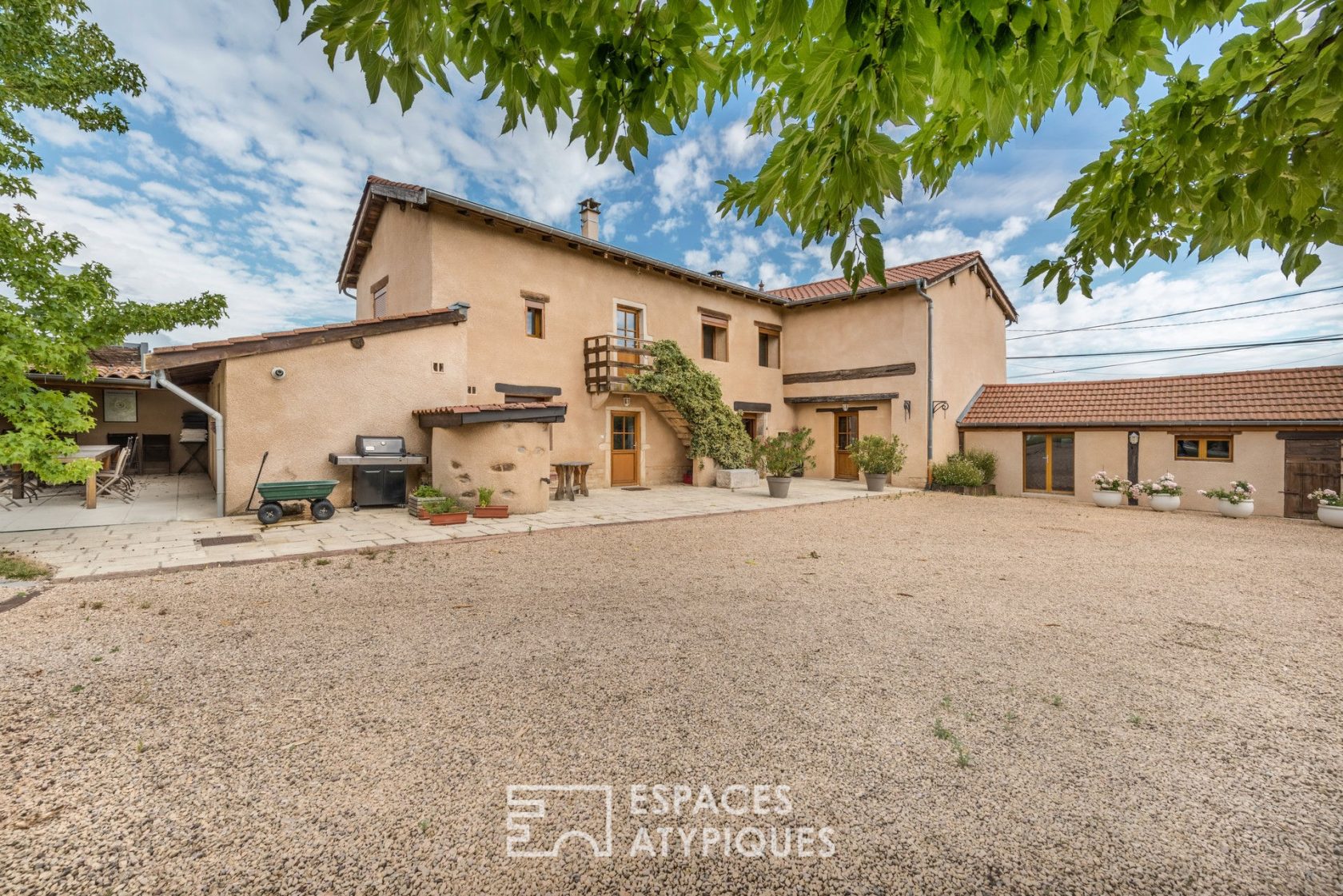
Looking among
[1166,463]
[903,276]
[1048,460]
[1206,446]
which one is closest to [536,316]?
[903,276]

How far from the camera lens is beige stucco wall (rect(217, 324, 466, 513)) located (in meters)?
7.88

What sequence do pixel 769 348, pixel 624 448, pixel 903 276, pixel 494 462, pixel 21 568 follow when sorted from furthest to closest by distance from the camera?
pixel 769 348 → pixel 903 276 → pixel 624 448 → pixel 494 462 → pixel 21 568

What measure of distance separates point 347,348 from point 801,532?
7961mm

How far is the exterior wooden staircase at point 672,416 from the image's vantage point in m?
13.5

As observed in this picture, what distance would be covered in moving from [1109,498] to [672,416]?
405 inches

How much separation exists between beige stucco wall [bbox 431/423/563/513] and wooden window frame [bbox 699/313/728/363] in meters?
7.35

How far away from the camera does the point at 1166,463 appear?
11.9 metres

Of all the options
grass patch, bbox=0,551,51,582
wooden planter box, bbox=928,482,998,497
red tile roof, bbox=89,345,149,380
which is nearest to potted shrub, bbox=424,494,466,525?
grass patch, bbox=0,551,51,582

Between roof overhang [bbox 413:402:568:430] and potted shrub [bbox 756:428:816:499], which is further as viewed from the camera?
potted shrub [bbox 756:428:816:499]

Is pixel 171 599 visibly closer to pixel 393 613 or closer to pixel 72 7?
pixel 393 613

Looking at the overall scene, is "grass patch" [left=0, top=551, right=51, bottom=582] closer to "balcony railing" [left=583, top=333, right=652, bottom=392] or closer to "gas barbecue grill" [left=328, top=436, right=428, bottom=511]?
"gas barbecue grill" [left=328, top=436, right=428, bottom=511]

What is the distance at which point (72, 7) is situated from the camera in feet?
17.7

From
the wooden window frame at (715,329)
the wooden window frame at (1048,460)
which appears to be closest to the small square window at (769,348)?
the wooden window frame at (715,329)

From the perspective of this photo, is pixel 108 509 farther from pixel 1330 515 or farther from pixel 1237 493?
pixel 1330 515
